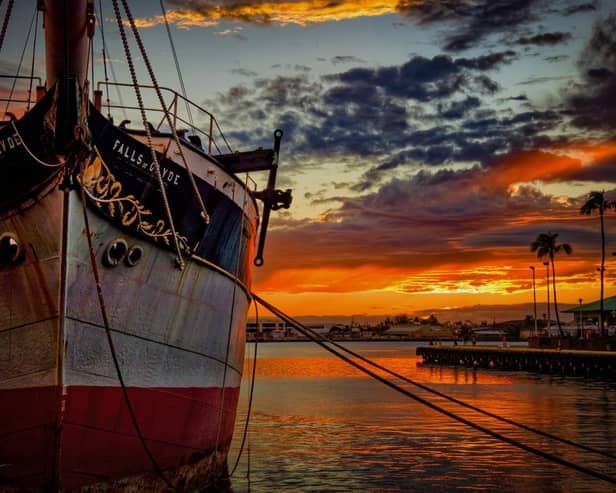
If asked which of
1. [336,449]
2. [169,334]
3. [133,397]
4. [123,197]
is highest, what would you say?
[123,197]

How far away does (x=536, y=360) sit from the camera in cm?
6259

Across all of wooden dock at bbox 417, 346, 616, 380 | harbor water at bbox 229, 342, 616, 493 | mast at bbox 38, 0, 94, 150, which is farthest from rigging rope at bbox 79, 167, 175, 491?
wooden dock at bbox 417, 346, 616, 380

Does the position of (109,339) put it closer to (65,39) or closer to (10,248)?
(10,248)

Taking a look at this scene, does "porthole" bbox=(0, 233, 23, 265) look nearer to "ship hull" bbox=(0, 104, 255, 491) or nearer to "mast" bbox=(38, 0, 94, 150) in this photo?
"ship hull" bbox=(0, 104, 255, 491)

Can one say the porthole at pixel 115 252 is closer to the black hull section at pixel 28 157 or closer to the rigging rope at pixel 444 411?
the black hull section at pixel 28 157

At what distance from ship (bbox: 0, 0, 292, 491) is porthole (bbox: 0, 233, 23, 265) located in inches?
0.7

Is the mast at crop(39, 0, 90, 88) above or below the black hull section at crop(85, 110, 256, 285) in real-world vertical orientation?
above

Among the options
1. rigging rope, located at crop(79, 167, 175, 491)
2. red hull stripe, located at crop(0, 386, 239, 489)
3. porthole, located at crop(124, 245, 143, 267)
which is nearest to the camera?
rigging rope, located at crop(79, 167, 175, 491)

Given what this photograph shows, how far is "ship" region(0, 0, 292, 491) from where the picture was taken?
9.20m

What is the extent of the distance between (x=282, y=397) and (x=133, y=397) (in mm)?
38519

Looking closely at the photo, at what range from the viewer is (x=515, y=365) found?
67.3m

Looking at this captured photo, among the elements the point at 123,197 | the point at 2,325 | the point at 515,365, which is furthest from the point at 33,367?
the point at 515,365

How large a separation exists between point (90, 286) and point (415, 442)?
18.7 metres

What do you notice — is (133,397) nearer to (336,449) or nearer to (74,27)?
(74,27)
